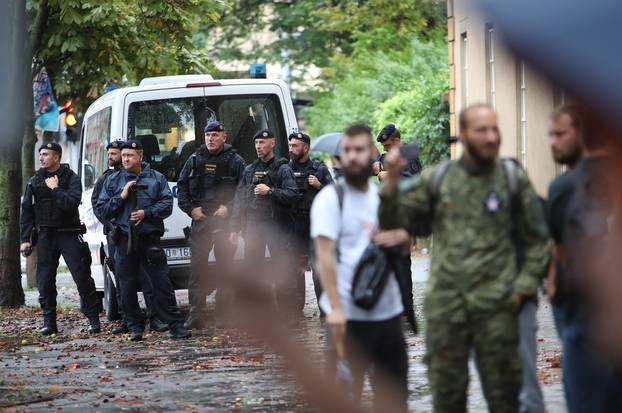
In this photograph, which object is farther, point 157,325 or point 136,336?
point 157,325

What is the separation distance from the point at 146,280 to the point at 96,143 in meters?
3.75

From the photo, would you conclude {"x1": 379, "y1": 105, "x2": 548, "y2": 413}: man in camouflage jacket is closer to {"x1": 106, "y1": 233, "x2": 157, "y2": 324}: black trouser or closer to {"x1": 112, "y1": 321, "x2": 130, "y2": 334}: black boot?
{"x1": 106, "y1": 233, "x2": 157, "y2": 324}: black trouser

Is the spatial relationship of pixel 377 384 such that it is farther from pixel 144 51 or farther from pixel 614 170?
pixel 144 51

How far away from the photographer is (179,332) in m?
12.5

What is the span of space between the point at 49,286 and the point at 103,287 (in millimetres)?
1961

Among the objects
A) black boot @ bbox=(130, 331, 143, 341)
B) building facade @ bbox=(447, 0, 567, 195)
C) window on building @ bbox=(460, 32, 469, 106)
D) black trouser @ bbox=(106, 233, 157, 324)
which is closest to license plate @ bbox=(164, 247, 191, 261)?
black trouser @ bbox=(106, 233, 157, 324)

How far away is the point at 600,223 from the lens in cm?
485

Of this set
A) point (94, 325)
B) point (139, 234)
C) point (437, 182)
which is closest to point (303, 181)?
point (139, 234)

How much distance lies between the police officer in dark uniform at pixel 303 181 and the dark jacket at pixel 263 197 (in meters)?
0.24

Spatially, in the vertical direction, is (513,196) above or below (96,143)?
below

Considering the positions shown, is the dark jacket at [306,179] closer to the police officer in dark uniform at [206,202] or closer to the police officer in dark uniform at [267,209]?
the police officer in dark uniform at [267,209]

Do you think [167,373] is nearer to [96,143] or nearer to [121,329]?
[121,329]

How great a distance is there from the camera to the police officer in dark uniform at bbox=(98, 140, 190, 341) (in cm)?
1253

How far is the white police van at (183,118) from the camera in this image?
46.9ft
